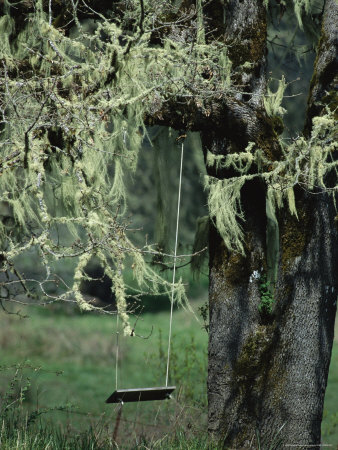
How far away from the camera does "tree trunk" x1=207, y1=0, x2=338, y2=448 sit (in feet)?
15.1

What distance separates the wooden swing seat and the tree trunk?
0.75 metres

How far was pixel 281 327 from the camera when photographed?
464cm

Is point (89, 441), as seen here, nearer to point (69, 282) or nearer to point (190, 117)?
point (190, 117)

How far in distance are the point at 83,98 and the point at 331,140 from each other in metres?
1.60

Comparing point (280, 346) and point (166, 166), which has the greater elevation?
point (166, 166)

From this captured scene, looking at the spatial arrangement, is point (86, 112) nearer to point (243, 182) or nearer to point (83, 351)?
point (243, 182)

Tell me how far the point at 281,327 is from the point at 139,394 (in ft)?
3.89

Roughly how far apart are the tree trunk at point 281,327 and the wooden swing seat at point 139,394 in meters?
0.75

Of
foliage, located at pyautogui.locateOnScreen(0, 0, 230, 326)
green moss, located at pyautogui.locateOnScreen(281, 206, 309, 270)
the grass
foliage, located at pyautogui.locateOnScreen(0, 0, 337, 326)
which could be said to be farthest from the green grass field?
foliage, located at pyautogui.locateOnScreen(0, 0, 230, 326)

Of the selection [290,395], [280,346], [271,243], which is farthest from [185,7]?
[290,395]

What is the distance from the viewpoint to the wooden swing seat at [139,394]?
3877mm

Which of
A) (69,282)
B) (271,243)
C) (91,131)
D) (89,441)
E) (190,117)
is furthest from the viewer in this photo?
(69,282)

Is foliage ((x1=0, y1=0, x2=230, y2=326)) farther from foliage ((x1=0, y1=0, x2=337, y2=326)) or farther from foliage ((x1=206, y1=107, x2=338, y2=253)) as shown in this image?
foliage ((x1=206, y1=107, x2=338, y2=253))

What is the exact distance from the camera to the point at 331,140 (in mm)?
4414
